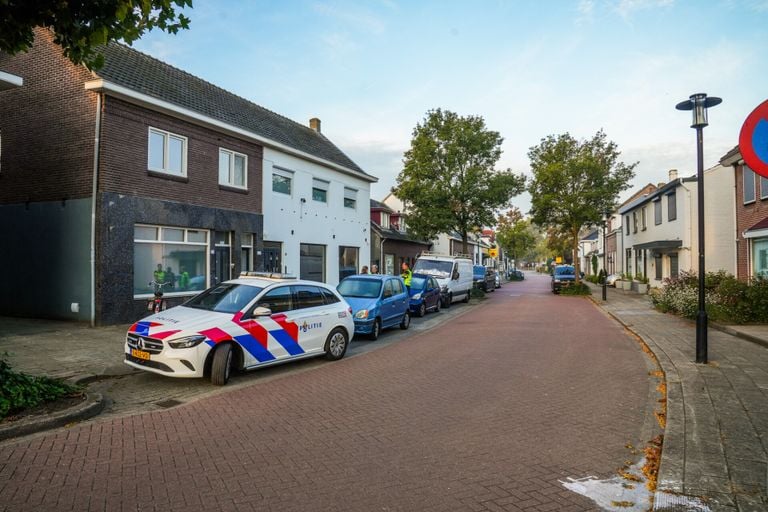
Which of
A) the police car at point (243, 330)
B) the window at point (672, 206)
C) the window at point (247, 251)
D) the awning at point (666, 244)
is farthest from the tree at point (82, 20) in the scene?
the window at point (672, 206)

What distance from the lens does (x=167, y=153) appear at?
14195mm

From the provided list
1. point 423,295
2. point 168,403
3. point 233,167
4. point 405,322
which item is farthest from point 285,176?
point 168,403

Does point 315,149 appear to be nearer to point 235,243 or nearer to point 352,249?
point 352,249

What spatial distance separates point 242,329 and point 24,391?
9.07 ft

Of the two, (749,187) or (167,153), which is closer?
(167,153)

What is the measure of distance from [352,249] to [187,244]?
10509 millimetres

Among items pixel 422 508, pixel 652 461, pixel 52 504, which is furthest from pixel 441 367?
pixel 52 504

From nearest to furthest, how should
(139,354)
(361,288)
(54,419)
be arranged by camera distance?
(54,419)
(139,354)
(361,288)

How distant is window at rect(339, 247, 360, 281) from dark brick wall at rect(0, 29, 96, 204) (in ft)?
40.0

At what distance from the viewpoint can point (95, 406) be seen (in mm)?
5844

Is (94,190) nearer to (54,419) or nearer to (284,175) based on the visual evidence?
(284,175)

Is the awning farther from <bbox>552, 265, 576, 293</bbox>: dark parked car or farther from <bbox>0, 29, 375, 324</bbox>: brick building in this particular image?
<bbox>0, 29, 375, 324</bbox>: brick building

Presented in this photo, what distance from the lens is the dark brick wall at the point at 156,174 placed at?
1258 centimetres

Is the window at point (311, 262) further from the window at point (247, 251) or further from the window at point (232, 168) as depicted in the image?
the window at point (232, 168)
